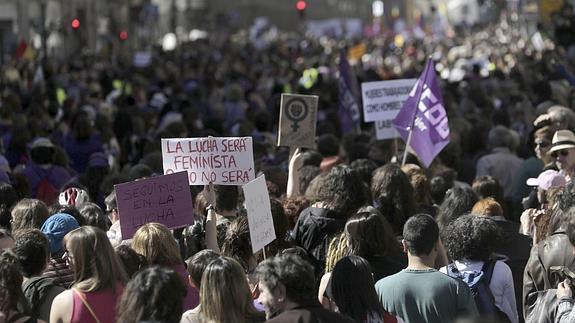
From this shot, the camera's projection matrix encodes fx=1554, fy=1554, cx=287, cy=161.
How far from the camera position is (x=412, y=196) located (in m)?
9.62

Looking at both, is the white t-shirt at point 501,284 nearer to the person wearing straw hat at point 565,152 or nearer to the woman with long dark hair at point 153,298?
the woman with long dark hair at point 153,298

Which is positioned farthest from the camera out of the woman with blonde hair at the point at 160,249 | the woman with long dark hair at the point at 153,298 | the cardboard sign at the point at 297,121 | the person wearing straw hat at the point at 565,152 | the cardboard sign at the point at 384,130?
the cardboard sign at the point at 384,130

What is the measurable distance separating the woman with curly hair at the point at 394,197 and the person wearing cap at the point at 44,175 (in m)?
3.58

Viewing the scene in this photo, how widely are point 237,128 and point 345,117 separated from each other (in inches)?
72.7

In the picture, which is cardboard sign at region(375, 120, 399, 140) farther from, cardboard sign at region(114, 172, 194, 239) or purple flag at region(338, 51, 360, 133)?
cardboard sign at region(114, 172, 194, 239)

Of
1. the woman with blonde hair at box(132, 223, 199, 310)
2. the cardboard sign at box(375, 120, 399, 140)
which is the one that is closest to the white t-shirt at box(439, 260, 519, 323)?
the woman with blonde hair at box(132, 223, 199, 310)

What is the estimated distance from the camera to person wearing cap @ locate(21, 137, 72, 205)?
40.9 feet

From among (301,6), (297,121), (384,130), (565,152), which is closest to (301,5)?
(301,6)

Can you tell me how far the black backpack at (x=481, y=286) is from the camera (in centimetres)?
757

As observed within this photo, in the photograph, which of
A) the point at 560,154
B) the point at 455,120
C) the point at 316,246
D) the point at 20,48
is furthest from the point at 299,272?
the point at 20,48

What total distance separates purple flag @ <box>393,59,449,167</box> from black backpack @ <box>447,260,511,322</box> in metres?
4.70

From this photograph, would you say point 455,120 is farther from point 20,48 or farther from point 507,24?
point 507,24

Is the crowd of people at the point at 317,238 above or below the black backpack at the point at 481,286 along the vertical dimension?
above

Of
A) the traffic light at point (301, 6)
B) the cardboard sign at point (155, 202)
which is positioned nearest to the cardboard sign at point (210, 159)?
the cardboard sign at point (155, 202)
